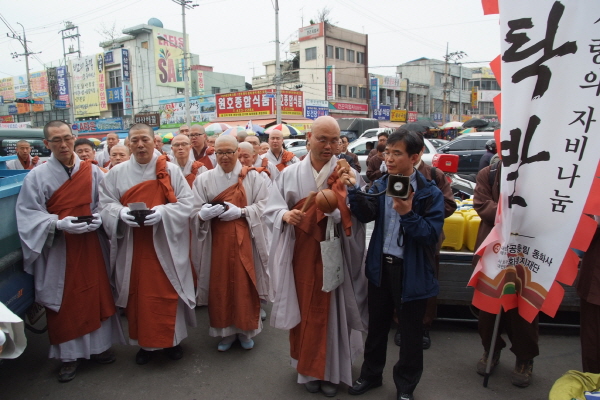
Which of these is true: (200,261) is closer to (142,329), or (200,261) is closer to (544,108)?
(142,329)

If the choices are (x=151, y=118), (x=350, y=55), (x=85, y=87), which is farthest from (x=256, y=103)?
(x=85, y=87)

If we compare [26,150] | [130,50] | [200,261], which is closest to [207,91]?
[130,50]

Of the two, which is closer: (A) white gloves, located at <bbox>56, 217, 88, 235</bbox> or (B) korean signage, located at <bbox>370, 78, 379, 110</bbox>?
(A) white gloves, located at <bbox>56, 217, 88, 235</bbox>

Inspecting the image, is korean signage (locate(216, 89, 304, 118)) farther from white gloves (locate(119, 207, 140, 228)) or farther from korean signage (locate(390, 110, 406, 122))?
white gloves (locate(119, 207, 140, 228))

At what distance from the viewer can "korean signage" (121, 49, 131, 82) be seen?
98.4 feet

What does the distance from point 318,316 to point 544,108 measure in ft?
5.77

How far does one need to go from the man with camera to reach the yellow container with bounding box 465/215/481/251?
133 centimetres

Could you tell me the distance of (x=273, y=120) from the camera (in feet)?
73.6

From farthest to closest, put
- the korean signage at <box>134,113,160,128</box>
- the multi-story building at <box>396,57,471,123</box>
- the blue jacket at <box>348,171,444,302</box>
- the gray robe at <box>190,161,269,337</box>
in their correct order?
the multi-story building at <box>396,57,471,123</box>
the korean signage at <box>134,113,160,128</box>
the gray robe at <box>190,161,269,337</box>
the blue jacket at <box>348,171,444,302</box>

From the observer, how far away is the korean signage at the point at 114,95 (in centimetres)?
3047

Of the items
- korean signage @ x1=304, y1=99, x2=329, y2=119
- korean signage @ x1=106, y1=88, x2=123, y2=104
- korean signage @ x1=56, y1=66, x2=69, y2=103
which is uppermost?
korean signage @ x1=56, y1=66, x2=69, y2=103

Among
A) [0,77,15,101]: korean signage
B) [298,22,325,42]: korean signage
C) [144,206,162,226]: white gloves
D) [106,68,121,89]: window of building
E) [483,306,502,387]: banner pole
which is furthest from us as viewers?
[0,77,15,101]: korean signage

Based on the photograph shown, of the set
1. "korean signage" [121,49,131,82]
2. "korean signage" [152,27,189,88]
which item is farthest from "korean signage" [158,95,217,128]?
"korean signage" [121,49,131,82]

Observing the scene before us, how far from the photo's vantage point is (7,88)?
125 feet
